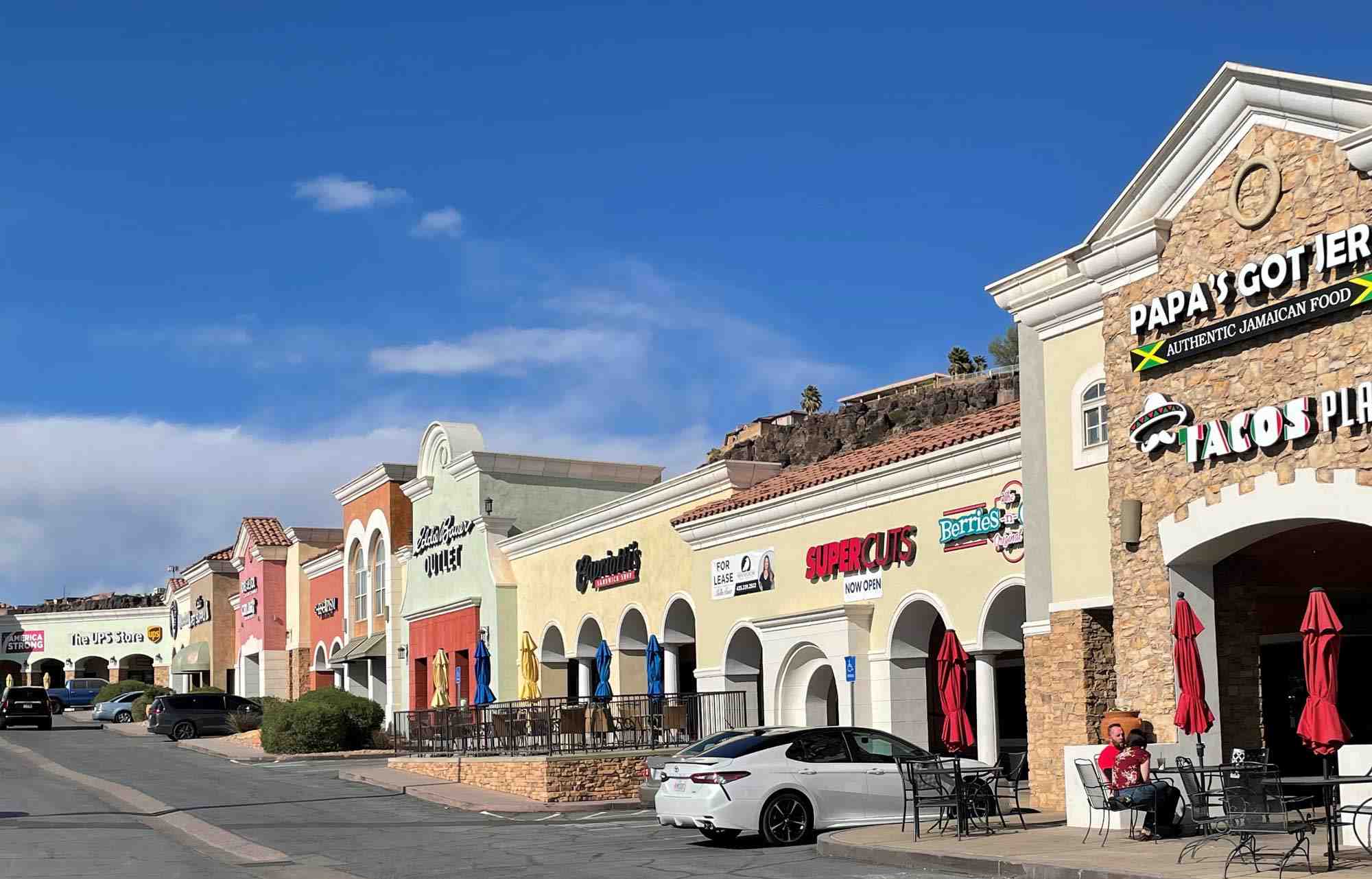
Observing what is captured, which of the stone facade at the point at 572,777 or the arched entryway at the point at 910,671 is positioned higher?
Answer: the arched entryway at the point at 910,671

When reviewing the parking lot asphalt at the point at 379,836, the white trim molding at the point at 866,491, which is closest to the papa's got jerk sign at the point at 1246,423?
the white trim molding at the point at 866,491

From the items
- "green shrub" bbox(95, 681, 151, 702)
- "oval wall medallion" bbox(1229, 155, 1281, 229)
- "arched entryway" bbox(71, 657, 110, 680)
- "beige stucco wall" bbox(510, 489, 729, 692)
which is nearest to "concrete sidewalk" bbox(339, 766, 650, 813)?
"beige stucco wall" bbox(510, 489, 729, 692)

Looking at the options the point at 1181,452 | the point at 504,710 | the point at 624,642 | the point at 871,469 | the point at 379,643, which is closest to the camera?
the point at 1181,452

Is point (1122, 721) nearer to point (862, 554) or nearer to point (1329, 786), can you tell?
point (1329, 786)

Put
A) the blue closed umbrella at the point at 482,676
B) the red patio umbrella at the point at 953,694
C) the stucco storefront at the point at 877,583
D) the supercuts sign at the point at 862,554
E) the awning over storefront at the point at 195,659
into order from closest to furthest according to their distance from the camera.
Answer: the red patio umbrella at the point at 953,694
the stucco storefront at the point at 877,583
the supercuts sign at the point at 862,554
the blue closed umbrella at the point at 482,676
the awning over storefront at the point at 195,659

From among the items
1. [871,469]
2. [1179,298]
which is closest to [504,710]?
[871,469]

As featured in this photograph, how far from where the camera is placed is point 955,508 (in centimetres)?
2406

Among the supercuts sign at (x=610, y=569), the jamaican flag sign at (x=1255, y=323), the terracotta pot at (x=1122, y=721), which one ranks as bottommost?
the terracotta pot at (x=1122, y=721)

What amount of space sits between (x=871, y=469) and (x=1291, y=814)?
29.1ft

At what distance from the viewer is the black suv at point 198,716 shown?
4988 centimetres

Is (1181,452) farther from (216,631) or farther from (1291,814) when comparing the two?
(216,631)

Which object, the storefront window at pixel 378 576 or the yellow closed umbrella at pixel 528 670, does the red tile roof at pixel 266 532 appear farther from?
the yellow closed umbrella at pixel 528 670

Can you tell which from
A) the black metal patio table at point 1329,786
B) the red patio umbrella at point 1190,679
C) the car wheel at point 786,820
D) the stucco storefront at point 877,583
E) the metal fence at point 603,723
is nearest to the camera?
the black metal patio table at point 1329,786

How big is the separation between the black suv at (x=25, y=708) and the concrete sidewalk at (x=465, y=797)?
29851mm
